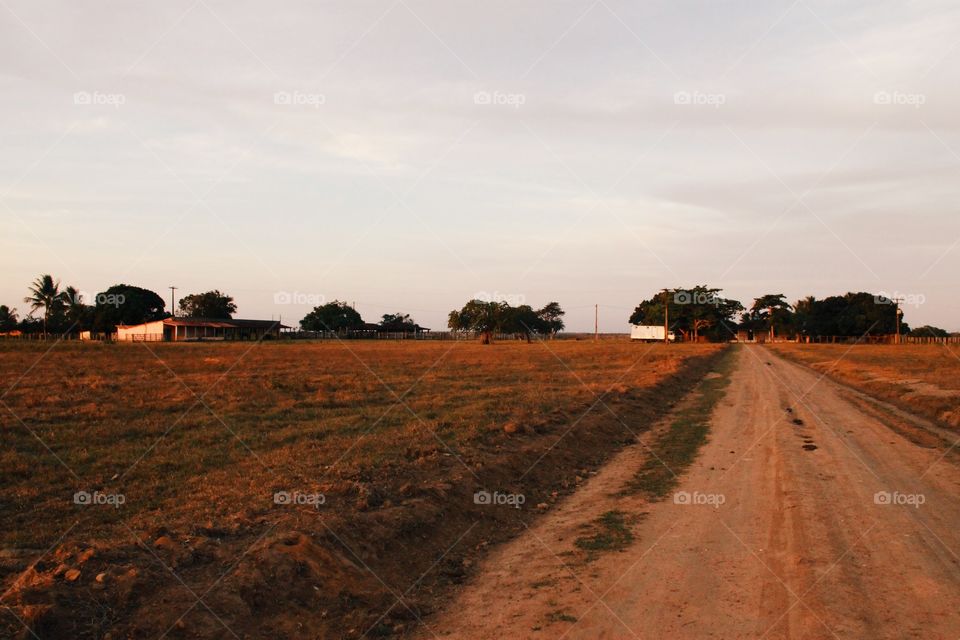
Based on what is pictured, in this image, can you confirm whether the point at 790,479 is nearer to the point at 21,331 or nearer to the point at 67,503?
the point at 67,503

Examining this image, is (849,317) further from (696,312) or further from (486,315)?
(486,315)

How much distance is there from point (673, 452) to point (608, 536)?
6.43 m

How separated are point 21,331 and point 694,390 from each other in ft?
407

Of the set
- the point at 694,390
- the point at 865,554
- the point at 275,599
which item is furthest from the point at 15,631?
the point at 694,390

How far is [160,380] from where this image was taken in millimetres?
27938

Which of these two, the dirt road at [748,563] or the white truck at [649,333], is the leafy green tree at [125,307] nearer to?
the white truck at [649,333]

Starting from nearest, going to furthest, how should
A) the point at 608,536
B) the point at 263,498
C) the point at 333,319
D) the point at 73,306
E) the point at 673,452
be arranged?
the point at 608,536 → the point at 263,498 → the point at 673,452 → the point at 73,306 → the point at 333,319

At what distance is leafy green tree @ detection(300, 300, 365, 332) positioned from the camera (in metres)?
142

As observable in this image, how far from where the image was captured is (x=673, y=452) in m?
14.2

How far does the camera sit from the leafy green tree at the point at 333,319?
142 meters

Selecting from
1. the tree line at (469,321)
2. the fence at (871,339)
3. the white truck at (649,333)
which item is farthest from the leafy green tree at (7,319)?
the fence at (871,339)

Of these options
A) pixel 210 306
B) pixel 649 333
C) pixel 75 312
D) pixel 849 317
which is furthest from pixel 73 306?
pixel 849 317

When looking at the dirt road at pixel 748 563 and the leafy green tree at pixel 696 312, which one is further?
the leafy green tree at pixel 696 312

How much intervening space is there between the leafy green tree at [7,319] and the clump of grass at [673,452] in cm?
13368
